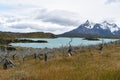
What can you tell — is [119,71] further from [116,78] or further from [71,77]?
[71,77]

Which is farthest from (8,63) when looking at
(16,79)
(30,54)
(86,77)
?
(30,54)

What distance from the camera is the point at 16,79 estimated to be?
12.4 metres

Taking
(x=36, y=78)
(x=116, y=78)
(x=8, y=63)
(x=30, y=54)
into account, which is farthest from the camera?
(x=30, y=54)

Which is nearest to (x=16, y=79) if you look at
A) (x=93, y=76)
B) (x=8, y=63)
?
(x=93, y=76)

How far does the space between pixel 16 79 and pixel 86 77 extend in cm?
326

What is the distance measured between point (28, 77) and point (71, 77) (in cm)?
219

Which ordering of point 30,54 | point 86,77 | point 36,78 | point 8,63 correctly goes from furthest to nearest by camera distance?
point 30,54
point 8,63
point 36,78
point 86,77

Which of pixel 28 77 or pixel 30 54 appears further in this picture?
pixel 30 54

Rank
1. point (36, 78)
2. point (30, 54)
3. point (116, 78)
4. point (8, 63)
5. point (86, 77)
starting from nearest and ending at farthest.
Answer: point (116, 78) → point (86, 77) → point (36, 78) → point (8, 63) → point (30, 54)

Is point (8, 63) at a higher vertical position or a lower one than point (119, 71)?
lower

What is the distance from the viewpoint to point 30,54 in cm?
8306

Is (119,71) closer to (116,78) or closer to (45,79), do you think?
(116,78)

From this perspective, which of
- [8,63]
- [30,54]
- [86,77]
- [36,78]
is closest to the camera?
[86,77]

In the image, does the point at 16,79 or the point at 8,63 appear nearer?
the point at 16,79
